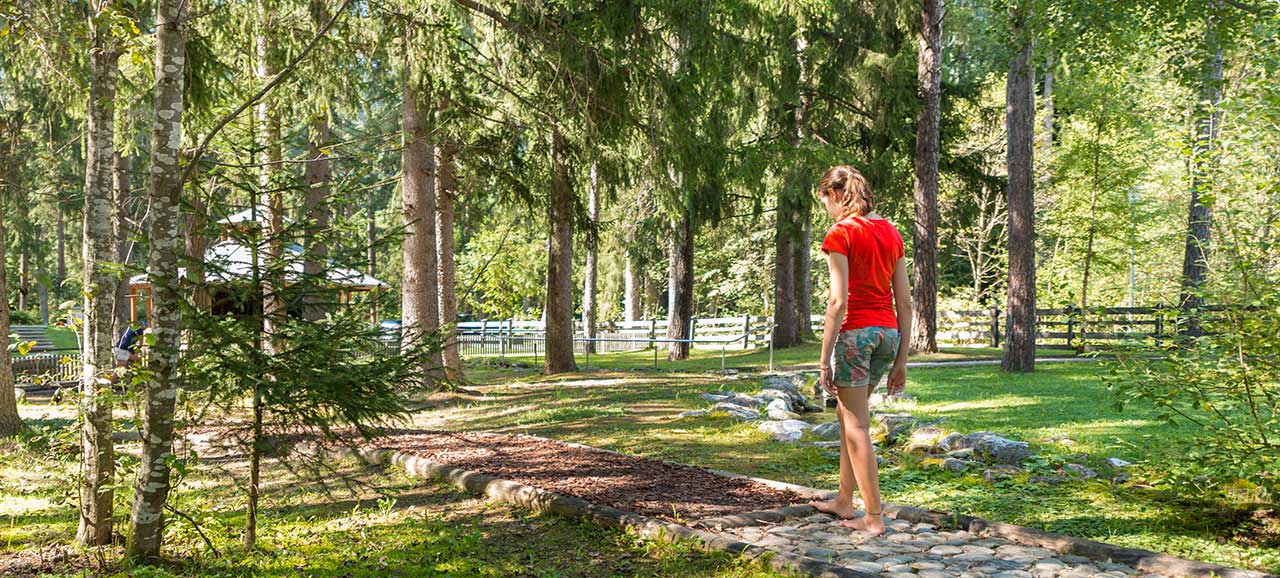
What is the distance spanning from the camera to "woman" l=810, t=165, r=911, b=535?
186 inches

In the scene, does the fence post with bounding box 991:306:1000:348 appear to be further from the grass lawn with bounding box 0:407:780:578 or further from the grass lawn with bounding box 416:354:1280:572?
the grass lawn with bounding box 0:407:780:578

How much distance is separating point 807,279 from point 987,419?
1693 centimetres

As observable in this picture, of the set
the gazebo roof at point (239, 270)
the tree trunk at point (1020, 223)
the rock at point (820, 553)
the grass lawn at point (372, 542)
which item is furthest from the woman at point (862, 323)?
the tree trunk at point (1020, 223)

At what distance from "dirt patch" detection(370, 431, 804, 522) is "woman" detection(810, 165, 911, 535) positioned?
3.20 feet

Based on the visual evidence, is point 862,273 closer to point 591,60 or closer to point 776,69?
point 591,60

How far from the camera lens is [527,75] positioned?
12.3 meters

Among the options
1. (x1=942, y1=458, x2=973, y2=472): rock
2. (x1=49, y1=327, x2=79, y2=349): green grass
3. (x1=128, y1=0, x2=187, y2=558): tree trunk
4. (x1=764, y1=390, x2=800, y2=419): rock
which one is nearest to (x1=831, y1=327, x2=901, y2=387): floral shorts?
(x1=942, y1=458, x2=973, y2=472): rock

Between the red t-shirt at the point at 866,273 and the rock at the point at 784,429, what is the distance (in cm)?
362

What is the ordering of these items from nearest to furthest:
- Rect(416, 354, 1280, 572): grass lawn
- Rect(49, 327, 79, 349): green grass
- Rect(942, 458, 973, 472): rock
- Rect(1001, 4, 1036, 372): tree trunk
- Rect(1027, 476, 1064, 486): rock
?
Rect(416, 354, 1280, 572): grass lawn < Rect(1027, 476, 1064, 486): rock < Rect(942, 458, 973, 472): rock < Rect(1001, 4, 1036, 372): tree trunk < Rect(49, 327, 79, 349): green grass

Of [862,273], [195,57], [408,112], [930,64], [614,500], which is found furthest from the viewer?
[930,64]

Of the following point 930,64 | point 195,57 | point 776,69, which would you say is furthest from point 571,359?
point 195,57

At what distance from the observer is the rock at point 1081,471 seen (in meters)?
6.25

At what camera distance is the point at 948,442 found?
7.40m

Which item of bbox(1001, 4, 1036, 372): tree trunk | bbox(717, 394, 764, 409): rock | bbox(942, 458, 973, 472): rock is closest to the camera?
bbox(942, 458, 973, 472): rock
